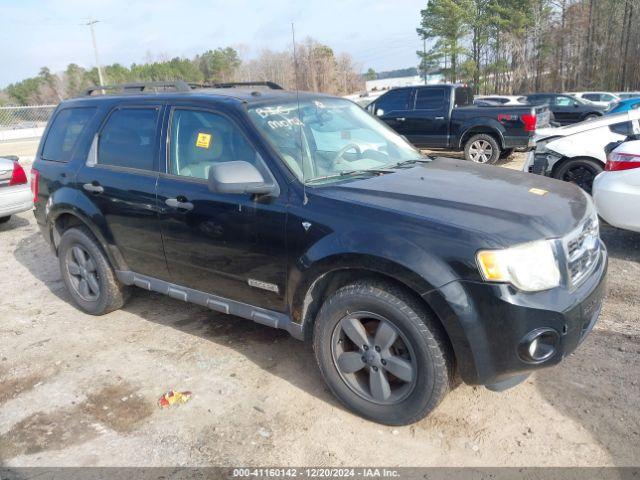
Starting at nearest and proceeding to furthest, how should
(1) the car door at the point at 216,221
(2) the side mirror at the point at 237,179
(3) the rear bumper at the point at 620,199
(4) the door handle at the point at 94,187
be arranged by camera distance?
1. (2) the side mirror at the point at 237,179
2. (1) the car door at the point at 216,221
3. (4) the door handle at the point at 94,187
4. (3) the rear bumper at the point at 620,199

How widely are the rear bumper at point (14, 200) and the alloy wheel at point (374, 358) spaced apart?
265 inches

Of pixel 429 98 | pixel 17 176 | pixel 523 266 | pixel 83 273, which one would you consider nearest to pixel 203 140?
pixel 83 273

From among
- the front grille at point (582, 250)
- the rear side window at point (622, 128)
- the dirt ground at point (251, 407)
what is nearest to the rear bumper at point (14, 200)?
the dirt ground at point (251, 407)

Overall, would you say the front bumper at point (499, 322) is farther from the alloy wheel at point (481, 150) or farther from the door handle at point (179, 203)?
the alloy wheel at point (481, 150)

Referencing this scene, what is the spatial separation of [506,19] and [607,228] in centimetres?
5027

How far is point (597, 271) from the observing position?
293 centimetres

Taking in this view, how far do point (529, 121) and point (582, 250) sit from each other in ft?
29.0

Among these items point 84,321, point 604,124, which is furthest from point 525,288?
point 604,124

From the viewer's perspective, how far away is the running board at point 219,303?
10.8 feet

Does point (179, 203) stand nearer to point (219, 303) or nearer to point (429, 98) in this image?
point (219, 303)

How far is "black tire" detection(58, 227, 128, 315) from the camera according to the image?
4398 millimetres

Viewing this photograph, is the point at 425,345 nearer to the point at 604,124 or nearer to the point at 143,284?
the point at 143,284

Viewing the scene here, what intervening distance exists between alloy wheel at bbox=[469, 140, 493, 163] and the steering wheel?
832 cm

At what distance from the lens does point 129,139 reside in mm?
4039
